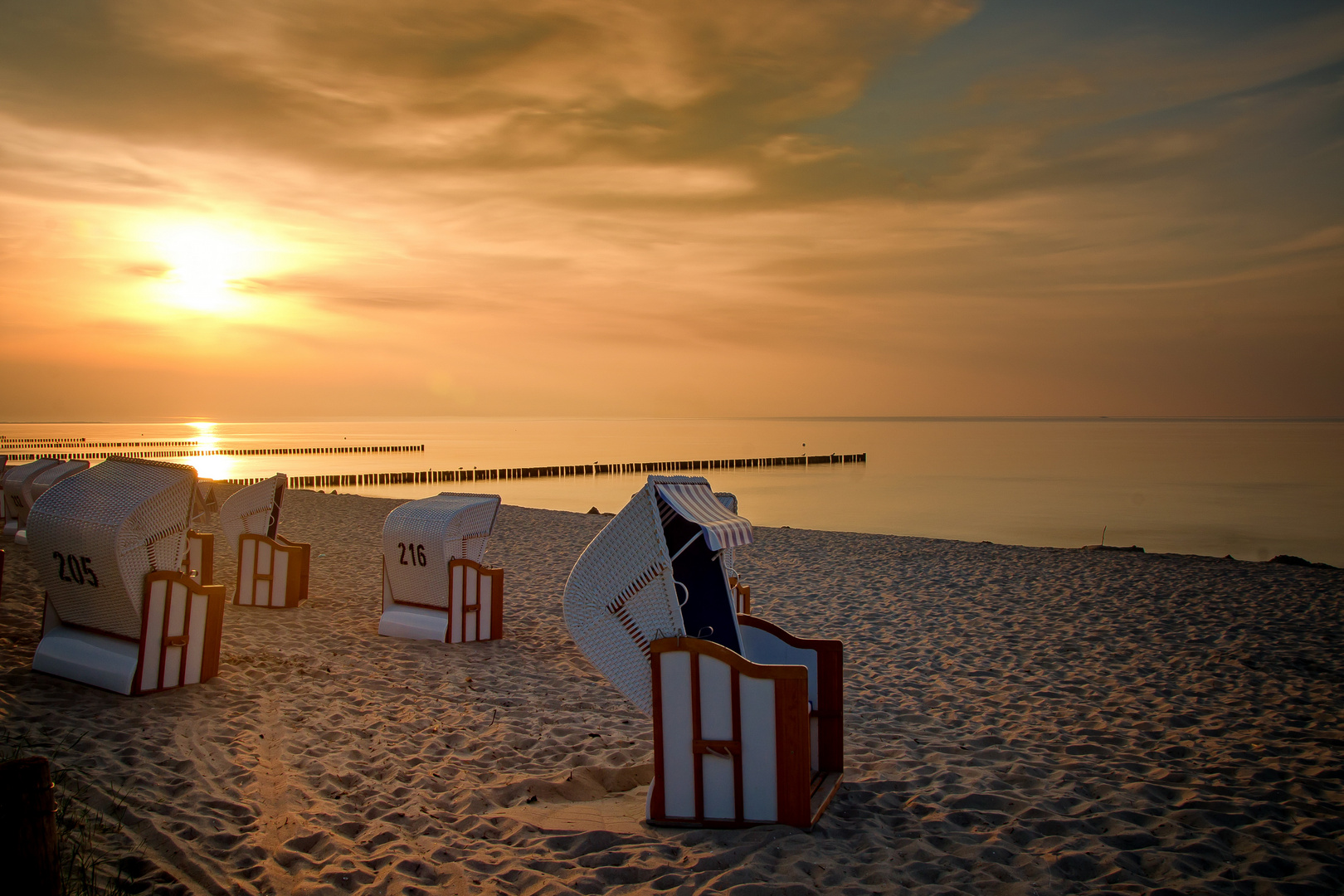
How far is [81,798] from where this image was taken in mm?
3613

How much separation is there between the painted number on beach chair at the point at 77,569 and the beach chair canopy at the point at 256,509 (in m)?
3.81

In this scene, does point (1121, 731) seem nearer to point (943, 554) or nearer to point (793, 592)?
point (793, 592)

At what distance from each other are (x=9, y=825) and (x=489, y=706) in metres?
3.77

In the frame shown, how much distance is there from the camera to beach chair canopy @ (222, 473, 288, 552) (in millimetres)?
9375

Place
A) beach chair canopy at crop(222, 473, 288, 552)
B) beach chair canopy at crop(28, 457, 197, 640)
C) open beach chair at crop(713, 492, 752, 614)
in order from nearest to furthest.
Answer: beach chair canopy at crop(28, 457, 197, 640)
open beach chair at crop(713, 492, 752, 614)
beach chair canopy at crop(222, 473, 288, 552)

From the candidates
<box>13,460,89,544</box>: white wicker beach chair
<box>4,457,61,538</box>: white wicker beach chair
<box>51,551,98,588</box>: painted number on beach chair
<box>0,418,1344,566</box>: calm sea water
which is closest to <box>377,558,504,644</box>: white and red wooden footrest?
<box>51,551,98,588</box>: painted number on beach chair

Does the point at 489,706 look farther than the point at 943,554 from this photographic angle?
No

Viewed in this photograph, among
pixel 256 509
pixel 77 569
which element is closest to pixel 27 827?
pixel 77 569

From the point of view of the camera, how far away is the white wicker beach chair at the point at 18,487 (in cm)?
1285

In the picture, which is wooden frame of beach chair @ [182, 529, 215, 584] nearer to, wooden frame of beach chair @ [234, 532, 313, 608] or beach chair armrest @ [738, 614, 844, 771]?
wooden frame of beach chair @ [234, 532, 313, 608]

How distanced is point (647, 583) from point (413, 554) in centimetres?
458

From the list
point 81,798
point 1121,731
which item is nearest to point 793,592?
point 1121,731

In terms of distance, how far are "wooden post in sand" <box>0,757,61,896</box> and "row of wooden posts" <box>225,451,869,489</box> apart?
1382 inches

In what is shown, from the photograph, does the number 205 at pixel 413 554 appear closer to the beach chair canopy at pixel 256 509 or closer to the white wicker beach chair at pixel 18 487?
the beach chair canopy at pixel 256 509
